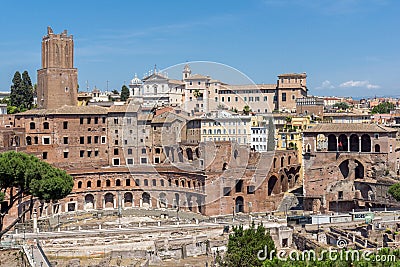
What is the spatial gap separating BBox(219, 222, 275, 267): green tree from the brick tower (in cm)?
3677

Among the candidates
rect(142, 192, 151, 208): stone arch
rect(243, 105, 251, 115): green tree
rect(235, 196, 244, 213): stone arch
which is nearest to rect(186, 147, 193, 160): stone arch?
rect(142, 192, 151, 208): stone arch

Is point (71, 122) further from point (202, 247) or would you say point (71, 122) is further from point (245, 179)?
point (202, 247)

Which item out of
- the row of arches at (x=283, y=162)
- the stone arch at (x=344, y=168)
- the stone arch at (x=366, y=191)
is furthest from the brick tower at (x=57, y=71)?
the stone arch at (x=366, y=191)

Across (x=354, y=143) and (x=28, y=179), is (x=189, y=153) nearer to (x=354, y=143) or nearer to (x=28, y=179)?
(x=354, y=143)

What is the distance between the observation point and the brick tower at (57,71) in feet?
195

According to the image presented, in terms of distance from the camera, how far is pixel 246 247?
27156 mm

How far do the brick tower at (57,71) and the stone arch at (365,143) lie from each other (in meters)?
30.3

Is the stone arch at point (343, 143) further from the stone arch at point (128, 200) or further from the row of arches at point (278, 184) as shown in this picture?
the stone arch at point (128, 200)

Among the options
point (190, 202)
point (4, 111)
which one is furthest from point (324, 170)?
point (4, 111)

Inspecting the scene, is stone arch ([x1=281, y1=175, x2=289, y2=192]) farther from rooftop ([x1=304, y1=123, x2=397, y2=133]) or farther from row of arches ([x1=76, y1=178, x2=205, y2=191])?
row of arches ([x1=76, y1=178, x2=205, y2=191])

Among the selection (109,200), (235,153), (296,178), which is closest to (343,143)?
(296,178)

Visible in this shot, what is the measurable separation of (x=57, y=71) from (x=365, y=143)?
32121mm

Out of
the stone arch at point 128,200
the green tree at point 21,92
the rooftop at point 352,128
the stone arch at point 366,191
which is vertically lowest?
the stone arch at point 128,200

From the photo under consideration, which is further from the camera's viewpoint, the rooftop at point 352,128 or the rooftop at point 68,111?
the rooftop at point 68,111
